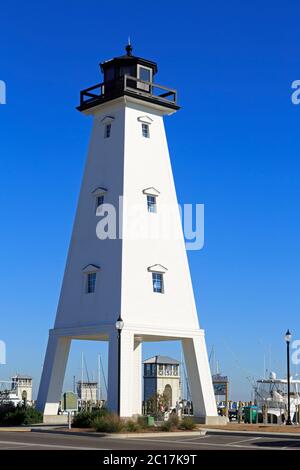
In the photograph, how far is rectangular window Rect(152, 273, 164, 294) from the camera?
4406cm

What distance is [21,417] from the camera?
43.2m

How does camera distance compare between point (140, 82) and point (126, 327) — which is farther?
point (140, 82)

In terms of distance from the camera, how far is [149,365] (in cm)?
6838

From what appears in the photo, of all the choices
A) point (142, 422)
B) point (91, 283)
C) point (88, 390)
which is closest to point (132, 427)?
point (142, 422)

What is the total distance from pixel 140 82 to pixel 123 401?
733 inches

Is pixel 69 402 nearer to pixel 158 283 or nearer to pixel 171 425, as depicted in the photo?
pixel 171 425

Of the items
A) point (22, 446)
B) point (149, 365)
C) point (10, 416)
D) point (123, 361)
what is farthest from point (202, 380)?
point (149, 365)

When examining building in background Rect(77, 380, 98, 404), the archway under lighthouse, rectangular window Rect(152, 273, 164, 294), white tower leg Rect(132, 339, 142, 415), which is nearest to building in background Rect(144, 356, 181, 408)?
white tower leg Rect(132, 339, 142, 415)

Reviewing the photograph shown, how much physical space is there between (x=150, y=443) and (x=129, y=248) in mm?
15903

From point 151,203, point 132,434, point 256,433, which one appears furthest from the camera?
point 151,203

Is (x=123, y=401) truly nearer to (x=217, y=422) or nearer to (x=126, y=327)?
(x=126, y=327)

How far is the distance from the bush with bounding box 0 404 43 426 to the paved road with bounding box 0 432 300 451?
30.4 feet

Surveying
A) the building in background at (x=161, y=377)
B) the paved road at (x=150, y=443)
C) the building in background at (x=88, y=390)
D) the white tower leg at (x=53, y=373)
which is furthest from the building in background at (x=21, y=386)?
the paved road at (x=150, y=443)

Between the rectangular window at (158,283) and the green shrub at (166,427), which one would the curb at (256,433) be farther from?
the rectangular window at (158,283)
